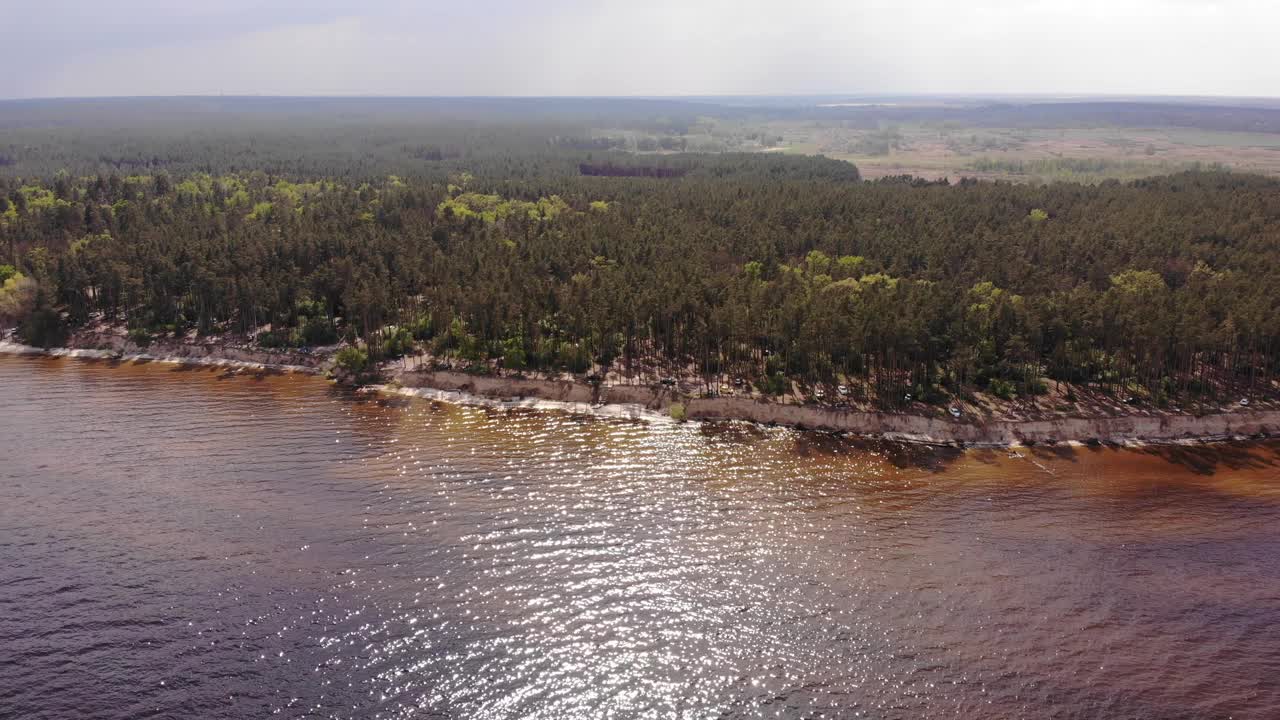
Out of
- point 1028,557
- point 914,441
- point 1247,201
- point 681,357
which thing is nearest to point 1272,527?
point 1028,557

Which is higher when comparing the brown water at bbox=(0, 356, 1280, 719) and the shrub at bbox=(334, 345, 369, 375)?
the shrub at bbox=(334, 345, 369, 375)

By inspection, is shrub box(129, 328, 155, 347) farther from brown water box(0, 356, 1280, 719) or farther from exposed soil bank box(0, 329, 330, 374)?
brown water box(0, 356, 1280, 719)

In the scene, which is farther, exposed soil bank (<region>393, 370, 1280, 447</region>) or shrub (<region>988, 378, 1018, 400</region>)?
shrub (<region>988, 378, 1018, 400</region>)

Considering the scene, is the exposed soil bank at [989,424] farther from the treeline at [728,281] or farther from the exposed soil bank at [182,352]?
the exposed soil bank at [182,352]

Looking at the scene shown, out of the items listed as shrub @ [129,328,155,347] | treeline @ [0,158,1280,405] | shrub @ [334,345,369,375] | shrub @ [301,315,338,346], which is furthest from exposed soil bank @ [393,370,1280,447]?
shrub @ [129,328,155,347]

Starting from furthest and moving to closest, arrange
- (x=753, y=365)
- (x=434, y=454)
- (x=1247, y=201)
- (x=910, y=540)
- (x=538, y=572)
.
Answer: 1. (x=1247, y=201)
2. (x=753, y=365)
3. (x=434, y=454)
4. (x=910, y=540)
5. (x=538, y=572)

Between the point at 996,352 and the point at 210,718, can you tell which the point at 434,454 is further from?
the point at 996,352
